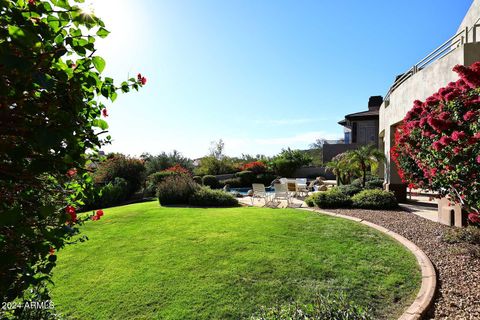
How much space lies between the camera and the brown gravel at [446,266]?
3682mm

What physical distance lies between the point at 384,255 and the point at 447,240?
6.63 ft

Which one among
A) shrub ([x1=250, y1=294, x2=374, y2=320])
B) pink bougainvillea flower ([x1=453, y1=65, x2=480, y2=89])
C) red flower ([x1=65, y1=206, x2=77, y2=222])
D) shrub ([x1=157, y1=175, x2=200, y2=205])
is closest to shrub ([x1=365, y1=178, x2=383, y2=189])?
shrub ([x1=157, y1=175, x2=200, y2=205])

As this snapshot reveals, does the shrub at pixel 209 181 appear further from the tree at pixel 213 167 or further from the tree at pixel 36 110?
the tree at pixel 36 110

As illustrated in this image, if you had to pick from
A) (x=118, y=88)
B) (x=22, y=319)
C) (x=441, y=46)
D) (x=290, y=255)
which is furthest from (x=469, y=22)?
(x=22, y=319)

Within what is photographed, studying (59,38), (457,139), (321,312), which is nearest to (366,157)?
(457,139)

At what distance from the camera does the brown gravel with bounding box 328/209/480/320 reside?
12.1ft

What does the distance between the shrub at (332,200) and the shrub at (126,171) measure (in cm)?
1184

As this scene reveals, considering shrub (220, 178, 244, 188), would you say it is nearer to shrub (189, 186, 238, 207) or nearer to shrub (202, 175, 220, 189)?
shrub (202, 175, 220, 189)

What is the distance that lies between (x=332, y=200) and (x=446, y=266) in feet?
19.5

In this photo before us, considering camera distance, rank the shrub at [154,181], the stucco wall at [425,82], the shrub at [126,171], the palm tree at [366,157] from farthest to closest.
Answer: the shrub at [126,171] → the shrub at [154,181] → the palm tree at [366,157] → the stucco wall at [425,82]

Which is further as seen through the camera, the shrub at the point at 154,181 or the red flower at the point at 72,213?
the shrub at the point at 154,181

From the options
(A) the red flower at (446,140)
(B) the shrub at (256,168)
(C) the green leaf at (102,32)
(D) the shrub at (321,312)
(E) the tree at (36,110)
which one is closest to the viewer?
(E) the tree at (36,110)

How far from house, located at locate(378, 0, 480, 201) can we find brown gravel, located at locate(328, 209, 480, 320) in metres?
4.00

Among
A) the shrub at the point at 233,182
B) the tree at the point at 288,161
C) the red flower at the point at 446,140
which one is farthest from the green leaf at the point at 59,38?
the tree at the point at 288,161
